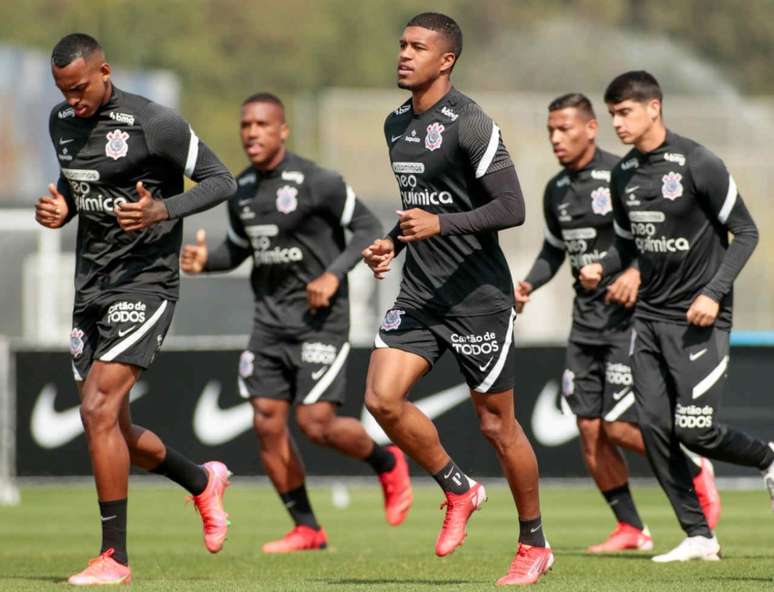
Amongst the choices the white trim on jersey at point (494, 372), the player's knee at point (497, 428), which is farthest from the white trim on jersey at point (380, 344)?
the player's knee at point (497, 428)

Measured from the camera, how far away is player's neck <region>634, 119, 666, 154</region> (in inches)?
397

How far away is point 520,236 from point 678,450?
1962 centimetres

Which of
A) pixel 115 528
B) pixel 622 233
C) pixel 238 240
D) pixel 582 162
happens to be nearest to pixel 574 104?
pixel 582 162

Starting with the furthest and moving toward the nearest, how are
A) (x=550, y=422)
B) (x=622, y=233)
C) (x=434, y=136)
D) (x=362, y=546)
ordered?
(x=550, y=422) → (x=362, y=546) → (x=622, y=233) → (x=434, y=136)

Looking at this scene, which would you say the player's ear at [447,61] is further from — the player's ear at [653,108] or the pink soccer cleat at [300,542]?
the pink soccer cleat at [300,542]

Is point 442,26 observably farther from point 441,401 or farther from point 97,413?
point 441,401

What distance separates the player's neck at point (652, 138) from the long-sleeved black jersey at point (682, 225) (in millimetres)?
32

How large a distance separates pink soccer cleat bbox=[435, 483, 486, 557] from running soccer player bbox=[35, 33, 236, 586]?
1.44 m

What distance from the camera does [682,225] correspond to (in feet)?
32.6

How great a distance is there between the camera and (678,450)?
10047 millimetres

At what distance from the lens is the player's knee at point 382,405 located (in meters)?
8.45

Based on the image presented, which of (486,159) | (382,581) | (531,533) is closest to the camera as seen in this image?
(486,159)

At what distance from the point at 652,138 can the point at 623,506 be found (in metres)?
2.62

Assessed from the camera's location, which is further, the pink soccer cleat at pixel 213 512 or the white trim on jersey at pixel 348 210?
the white trim on jersey at pixel 348 210
